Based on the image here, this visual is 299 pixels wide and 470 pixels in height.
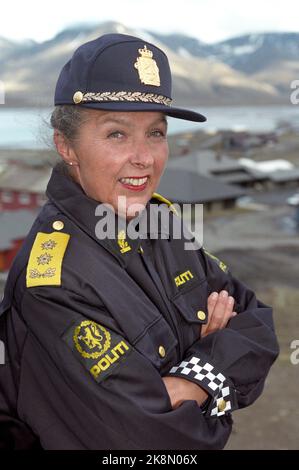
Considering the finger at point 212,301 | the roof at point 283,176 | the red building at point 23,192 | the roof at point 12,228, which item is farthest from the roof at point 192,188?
the finger at point 212,301

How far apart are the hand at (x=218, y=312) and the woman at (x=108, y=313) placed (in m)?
0.15

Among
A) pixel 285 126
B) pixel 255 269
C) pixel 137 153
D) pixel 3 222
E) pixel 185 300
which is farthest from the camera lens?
pixel 285 126

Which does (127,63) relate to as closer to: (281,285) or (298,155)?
(281,285)

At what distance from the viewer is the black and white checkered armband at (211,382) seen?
7.87 ft

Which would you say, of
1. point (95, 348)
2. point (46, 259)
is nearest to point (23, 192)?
point (46, 259)

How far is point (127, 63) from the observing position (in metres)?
2.33

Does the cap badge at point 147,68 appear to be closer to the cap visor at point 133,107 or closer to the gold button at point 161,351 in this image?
the cap visor at point 133,107

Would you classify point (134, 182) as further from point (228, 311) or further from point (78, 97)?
point (228, 311)

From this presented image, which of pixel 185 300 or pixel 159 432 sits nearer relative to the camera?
pixel 159 432

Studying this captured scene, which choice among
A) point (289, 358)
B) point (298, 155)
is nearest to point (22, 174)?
point (289, 358)

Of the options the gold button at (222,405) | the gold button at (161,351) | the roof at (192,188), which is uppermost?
the gold button at (161,351)

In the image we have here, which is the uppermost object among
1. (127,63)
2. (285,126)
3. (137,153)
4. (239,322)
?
(127,63)

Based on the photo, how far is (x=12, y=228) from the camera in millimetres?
28953
